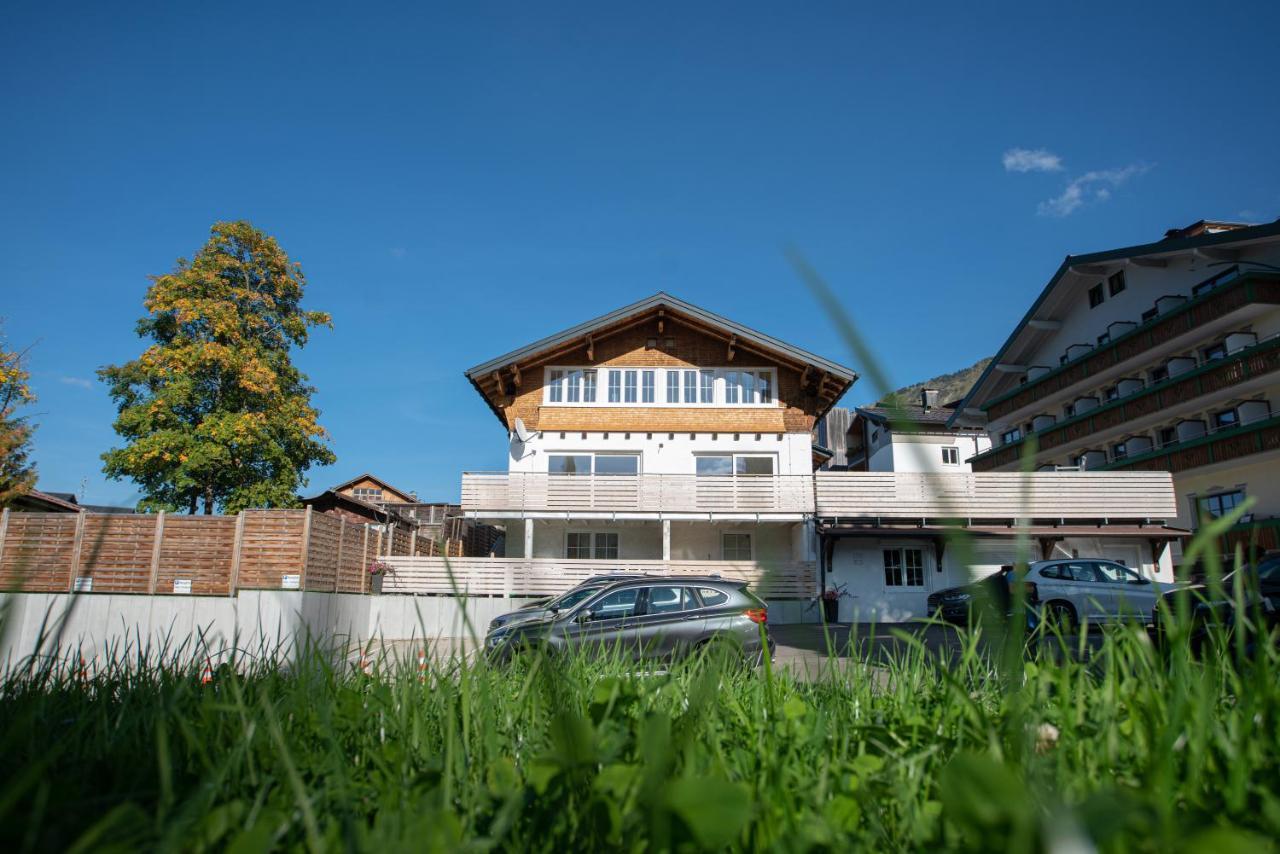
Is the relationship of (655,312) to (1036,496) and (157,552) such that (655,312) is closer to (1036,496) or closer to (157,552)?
(1036,496)

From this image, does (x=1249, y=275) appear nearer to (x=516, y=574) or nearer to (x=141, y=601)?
(x=516, y=574)

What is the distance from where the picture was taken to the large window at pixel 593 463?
1146 inches

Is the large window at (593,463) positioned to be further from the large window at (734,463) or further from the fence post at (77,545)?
the fence post at (77,545)

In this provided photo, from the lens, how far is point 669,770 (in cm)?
130

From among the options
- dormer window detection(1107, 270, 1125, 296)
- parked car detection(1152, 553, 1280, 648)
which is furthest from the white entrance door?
parked car detection(1152, 553, 1280, 648)

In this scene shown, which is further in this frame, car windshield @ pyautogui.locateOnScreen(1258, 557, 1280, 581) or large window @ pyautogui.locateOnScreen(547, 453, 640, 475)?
large window @ pyautogui.locateOnScreen(547, 453, 640, 475)

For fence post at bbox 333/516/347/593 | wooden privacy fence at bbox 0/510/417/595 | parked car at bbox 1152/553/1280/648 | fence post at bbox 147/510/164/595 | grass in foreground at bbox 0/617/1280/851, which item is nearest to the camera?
grass in foreground at bbox 0/617/1280/851

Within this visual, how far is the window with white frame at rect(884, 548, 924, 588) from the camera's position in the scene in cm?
2680

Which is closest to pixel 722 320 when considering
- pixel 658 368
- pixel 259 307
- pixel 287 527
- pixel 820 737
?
pixel 658 368

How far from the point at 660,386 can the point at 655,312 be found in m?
2.78

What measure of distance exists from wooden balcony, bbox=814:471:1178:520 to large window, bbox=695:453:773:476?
2.76m

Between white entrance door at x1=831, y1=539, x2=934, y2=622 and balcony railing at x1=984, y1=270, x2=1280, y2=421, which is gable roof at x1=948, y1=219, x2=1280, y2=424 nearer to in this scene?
balcony railing at x1=984, y1=270, x2=1280, y2=421

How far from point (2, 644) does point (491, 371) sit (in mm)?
27737

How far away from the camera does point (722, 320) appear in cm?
2912
